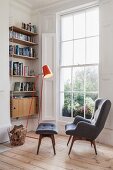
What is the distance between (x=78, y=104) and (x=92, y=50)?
49.8 inches

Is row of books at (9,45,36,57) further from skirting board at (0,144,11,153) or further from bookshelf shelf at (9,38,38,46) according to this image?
skirting board at (0,144,11,153)

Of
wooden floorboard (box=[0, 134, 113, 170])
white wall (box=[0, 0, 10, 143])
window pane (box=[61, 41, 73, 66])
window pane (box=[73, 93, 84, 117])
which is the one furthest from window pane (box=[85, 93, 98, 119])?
white wall (box=[0, 0, 10, 143])

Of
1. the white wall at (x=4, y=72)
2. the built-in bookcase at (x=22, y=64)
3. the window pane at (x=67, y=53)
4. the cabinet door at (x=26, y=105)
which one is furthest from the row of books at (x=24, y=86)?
the window pane at (x=67, y=53)

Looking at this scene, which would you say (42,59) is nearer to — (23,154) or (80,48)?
(80,48)

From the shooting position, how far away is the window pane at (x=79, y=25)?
435cm

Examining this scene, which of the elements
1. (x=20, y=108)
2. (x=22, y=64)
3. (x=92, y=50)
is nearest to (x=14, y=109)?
(x=20, y=108)

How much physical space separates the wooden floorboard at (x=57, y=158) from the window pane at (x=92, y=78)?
1203mm

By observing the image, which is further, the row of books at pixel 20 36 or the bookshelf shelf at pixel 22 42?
the bookshelf shelf at pixel 22 42

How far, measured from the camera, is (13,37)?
4297mm

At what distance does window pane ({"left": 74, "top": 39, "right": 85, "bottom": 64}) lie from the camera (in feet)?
14.2

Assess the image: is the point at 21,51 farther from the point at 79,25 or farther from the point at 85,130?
the point at 85,130

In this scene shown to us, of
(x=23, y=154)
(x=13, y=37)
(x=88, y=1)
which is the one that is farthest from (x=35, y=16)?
(x=23, y=154)

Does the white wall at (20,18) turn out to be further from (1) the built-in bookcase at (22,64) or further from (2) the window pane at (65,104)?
(2) the window pane at (65,104)

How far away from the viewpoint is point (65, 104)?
463cm
